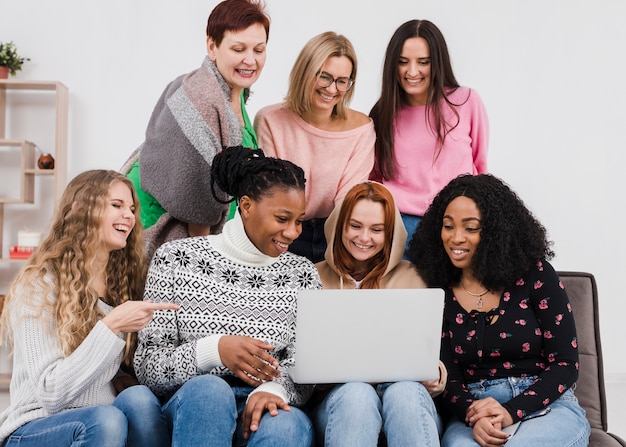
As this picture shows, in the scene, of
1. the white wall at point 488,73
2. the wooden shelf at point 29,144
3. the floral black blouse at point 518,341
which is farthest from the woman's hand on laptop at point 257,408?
the white wall at point 488,73

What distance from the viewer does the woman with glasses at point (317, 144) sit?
2.53 m

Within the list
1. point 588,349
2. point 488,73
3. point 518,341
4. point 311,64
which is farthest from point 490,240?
point 488,73

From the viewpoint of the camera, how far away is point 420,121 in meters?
2.71

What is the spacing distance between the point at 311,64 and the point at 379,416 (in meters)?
1.20

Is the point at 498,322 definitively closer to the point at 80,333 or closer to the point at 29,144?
the point at 80,333

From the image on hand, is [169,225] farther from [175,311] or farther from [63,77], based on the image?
[63,77]

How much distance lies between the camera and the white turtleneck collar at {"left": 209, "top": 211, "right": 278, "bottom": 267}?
81.5 inches

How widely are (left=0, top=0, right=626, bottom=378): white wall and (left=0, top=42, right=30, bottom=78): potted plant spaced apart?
0.42 ft

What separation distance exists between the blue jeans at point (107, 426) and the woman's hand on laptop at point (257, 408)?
207mm

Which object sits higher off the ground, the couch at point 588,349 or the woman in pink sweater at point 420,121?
the woman in pink sweater at point 420,121

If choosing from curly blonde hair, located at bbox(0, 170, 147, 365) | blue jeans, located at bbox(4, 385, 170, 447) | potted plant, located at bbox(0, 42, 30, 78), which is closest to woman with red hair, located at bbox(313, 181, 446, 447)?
blue jeans, located at bbox(4, 385, 170, 447)

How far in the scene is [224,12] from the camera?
232cm

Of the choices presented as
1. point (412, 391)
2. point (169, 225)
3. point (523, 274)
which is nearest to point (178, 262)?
point (169, 225)

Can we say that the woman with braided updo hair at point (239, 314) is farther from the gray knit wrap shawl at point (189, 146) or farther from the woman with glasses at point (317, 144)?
the woman with glasses at point (317, 144)
